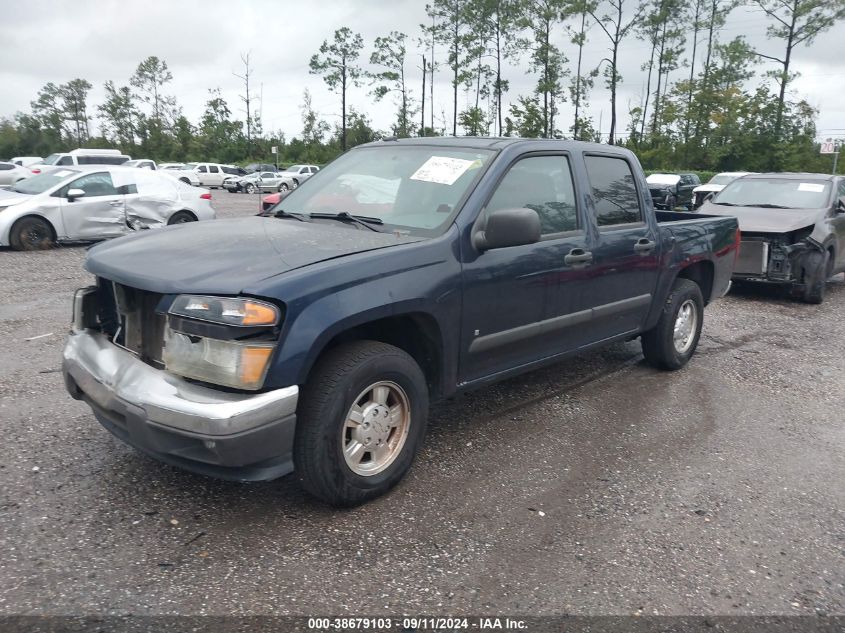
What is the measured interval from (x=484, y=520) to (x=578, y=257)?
6.07ft

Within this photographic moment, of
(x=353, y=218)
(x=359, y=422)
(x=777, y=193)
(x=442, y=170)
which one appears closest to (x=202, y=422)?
(x=359, y=422)

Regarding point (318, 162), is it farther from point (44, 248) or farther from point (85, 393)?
point (85, 393)

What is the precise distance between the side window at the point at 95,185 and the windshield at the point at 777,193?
34.0 feet

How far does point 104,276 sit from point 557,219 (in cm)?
266

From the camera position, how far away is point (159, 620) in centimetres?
254

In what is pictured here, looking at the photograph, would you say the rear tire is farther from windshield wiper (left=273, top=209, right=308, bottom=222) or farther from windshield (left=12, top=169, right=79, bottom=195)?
windshield wiper (left=273, top=209, right=308, bottom=222)

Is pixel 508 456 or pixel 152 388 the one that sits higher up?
pixel 152 388

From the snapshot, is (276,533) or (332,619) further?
(276,533)

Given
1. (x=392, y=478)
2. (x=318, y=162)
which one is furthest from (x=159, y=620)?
(x=318, y=162)

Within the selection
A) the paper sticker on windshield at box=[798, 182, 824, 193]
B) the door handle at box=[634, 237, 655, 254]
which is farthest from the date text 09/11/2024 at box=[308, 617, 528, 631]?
the paper sticker on windshield at box=[798, 182, 824, 193]

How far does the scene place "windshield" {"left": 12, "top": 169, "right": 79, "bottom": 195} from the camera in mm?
13531

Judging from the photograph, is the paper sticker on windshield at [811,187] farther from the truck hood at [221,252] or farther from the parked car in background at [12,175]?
the parked car in background at [12,175]

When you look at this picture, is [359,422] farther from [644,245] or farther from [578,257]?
[644,245]

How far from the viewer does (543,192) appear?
4367 mm
